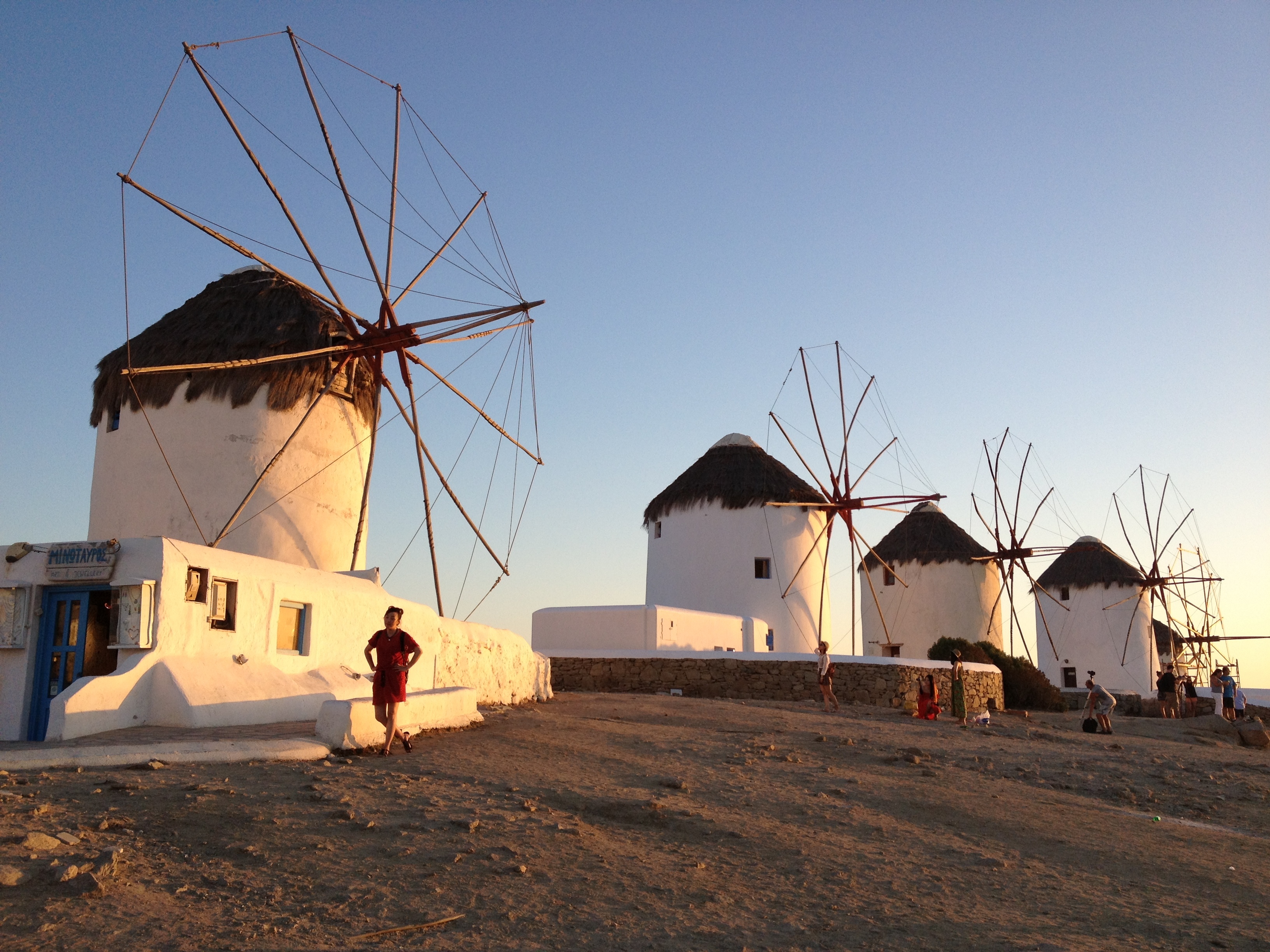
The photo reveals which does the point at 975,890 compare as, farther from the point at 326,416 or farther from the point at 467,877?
the point at 326,416

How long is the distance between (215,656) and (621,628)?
486 inches

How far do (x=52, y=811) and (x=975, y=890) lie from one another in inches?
188

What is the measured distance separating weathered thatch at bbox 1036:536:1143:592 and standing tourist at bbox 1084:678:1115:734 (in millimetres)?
20523

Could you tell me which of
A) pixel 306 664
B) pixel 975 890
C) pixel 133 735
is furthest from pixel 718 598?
pixel 975 890

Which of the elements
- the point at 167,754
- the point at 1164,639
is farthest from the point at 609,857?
the point at 1164,639

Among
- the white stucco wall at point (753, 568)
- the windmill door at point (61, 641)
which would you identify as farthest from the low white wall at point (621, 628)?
the windmill door at point (61, 641)

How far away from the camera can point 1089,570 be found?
3738 cm

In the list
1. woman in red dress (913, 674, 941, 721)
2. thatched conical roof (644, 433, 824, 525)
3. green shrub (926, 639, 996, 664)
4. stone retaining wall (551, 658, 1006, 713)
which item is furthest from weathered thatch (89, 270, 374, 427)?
green shrub (926, 639, 996, 664)

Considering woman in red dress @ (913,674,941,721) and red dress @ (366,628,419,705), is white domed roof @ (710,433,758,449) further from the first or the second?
red dress @ (366,628,419,705)

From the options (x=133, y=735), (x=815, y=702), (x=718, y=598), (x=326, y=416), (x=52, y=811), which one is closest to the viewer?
(x=52, y=811)

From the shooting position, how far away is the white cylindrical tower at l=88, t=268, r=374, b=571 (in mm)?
14078

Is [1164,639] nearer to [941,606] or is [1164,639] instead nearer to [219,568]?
[941,606]

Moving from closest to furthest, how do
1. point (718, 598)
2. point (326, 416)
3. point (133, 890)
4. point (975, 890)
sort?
point (133, 890), point (975, 890), point (326, 416), point (718, 598)

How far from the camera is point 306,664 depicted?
10562mm
